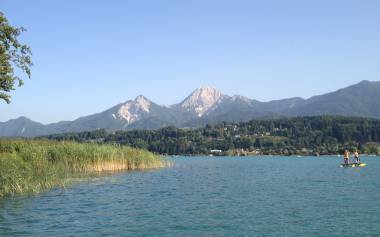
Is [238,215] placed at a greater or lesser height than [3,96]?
lesser

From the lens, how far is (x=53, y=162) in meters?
52.3

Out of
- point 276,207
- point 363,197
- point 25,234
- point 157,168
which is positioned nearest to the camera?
point 25,234

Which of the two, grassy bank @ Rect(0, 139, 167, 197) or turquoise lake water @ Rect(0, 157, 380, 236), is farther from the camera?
grassy bank @ Rect(0, 139, 167, 197)

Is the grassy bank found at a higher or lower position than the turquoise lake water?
higher

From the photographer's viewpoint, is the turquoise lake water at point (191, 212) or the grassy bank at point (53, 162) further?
the grassy bank at point (53, 162)

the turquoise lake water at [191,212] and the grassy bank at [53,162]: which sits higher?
the grassy bank at [53,162]

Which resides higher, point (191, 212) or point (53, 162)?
point (53, 162)

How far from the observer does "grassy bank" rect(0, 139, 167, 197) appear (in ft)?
117

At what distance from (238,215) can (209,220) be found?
2.51 meters

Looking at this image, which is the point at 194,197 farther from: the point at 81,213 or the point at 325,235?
the point at 325,235

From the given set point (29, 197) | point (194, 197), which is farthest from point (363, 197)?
point (29, 197)

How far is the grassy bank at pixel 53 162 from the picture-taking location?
3575cm

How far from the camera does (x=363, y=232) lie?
967 inches

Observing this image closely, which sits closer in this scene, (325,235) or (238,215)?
(325,235)
